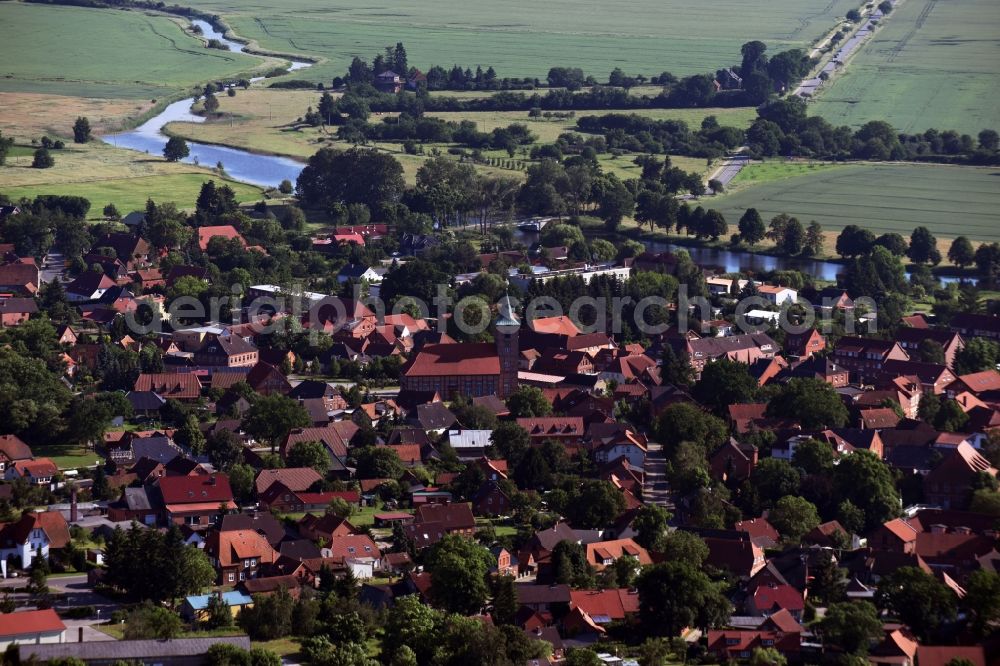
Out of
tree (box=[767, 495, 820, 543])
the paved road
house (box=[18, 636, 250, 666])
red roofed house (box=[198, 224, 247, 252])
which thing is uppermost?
house (box=[18, 636, 250, 666])

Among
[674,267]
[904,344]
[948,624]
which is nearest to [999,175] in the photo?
[674,267]

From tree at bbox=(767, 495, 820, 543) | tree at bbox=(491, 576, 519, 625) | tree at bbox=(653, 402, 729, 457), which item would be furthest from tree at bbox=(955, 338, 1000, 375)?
tree at bbox=(491, 576, 519, 625)

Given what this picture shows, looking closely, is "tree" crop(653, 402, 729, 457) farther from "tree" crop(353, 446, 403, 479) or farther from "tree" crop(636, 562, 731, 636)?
"tree" crop(636, 562, 731, 636)

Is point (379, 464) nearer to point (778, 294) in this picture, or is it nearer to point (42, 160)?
point (778, 294)

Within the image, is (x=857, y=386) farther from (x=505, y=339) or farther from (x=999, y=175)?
(x=999, y=175)

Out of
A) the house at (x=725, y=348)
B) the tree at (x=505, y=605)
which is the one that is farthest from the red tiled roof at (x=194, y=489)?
the house at (x=725, y=348)

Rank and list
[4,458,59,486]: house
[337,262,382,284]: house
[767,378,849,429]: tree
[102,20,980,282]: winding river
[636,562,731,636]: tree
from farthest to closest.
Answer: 1. [102,20,980,282]: winding river
2. [337,262,382,284]: house
3. [767,378,849,429]: tree
4. [4,458,59,486]: house
5. [636,562,731,636]: tree

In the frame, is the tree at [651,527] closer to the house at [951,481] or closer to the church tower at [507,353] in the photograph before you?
the house at [951,481]

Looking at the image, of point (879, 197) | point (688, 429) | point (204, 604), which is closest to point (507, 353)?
point (688, 429)
